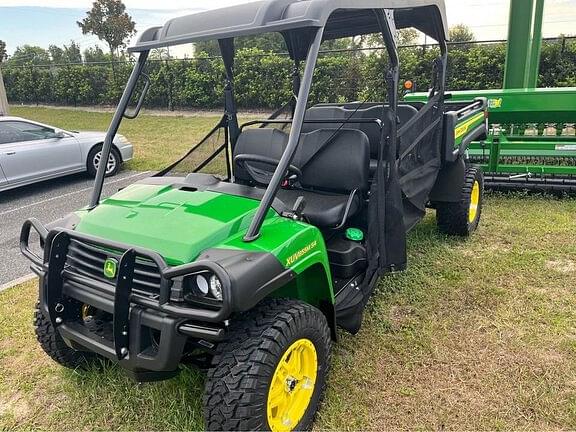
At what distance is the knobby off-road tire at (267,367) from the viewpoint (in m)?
1.88

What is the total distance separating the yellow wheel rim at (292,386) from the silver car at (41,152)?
503 cm

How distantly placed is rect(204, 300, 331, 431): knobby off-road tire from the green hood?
0.37 metres

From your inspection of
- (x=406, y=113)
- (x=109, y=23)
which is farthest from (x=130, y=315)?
(x=109, y=23)

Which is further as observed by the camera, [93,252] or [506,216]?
[506,216]

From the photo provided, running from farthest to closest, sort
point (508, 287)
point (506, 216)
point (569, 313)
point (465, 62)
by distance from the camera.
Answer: point (465, 62), point (506, 216), point (508, 287), point (569, 313)

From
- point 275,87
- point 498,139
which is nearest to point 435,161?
point 498,139

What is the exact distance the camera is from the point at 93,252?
7.20 feet

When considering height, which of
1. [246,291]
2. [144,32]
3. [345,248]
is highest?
[144,32]

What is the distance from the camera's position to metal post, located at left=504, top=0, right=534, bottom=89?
6258 mm

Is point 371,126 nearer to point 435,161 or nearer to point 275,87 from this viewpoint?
point 435,161

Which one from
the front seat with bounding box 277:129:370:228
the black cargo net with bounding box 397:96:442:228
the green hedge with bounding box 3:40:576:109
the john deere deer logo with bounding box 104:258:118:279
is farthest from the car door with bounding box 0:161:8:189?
the black cargo net with bounding box 397:96:442:228

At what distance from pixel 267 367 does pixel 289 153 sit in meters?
0.88

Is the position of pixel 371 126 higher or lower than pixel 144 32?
lower

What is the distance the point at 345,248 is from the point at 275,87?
9357mm
